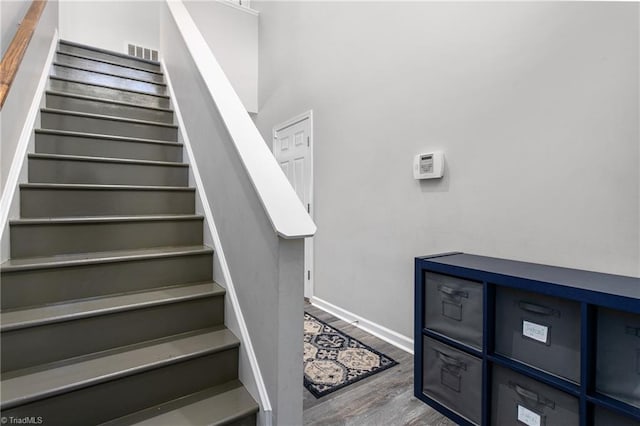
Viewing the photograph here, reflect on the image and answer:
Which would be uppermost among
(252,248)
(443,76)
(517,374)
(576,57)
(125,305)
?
(443,76)

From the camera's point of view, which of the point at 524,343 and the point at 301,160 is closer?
the point at 524,343

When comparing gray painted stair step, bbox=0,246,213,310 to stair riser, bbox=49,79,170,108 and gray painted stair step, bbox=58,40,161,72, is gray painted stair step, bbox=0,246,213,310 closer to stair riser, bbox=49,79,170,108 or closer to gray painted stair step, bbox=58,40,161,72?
stair riser, bbox=49,79,170,108

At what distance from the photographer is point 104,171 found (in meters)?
→ 2.01

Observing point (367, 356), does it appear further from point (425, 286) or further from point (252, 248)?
point (252, 248)

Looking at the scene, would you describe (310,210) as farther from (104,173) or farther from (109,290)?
(109,290)

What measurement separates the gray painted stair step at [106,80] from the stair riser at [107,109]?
334mm

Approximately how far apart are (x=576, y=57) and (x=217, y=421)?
2.26 m

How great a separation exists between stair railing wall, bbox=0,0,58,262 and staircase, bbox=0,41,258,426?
78 mm

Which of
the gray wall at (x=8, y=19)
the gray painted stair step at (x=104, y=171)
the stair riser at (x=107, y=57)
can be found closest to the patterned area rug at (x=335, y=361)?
the gray painted stair step at (x=104, y=171)

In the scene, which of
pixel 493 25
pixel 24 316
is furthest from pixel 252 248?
pixel 493 25

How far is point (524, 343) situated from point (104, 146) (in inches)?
105

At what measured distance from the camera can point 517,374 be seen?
4.48ft

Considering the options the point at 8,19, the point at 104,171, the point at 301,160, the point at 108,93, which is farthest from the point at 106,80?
the point at 301,160

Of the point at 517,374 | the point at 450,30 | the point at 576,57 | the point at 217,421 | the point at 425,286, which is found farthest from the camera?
the point at 450,30
